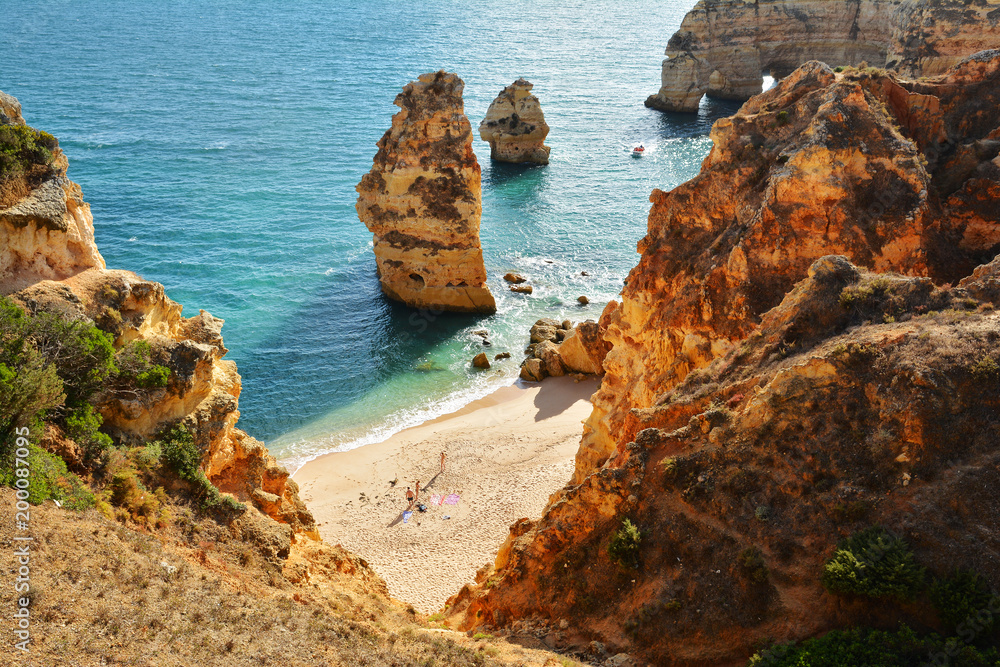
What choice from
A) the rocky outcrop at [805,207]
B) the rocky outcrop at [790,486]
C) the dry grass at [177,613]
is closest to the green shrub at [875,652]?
the rocky outcrop at [790,486]

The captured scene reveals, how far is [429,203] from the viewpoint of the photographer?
43688mm

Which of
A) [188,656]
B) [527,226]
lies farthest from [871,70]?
[527,226]

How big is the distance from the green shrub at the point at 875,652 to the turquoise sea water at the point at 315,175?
87.1ft

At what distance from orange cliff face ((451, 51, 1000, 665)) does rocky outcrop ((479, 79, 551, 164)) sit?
2002 inches

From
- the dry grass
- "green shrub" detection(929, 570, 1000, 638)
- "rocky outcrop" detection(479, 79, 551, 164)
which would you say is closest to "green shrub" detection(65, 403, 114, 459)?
the dry grass

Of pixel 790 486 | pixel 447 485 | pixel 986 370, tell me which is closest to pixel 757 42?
pixel 447 485

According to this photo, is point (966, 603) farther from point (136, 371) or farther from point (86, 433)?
point (136, 371)

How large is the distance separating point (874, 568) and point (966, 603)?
134 centimetres

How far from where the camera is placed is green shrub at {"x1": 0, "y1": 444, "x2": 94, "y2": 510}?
12.9 meters

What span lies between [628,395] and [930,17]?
62250mm

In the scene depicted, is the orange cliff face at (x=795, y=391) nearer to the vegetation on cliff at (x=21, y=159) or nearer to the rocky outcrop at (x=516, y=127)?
the vegetation on cliff at (x=21, y=159)

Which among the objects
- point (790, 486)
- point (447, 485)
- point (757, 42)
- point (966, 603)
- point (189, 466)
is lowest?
point (447, 485)

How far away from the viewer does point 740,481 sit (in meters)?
13.9

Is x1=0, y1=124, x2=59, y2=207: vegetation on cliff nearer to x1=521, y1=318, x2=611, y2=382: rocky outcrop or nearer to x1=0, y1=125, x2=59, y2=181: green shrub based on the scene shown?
x1=0, y1=125, x2=59, y2=181: green shrub
